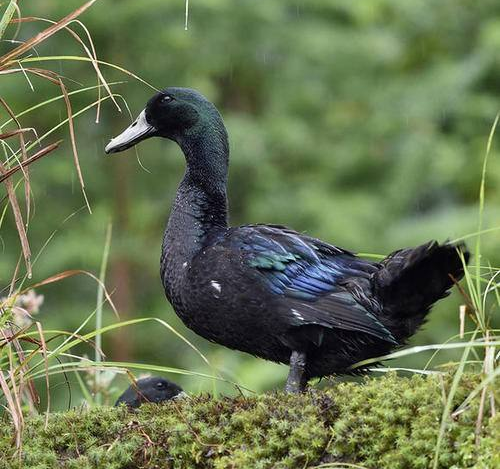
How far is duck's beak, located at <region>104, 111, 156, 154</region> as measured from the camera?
20.4 ft

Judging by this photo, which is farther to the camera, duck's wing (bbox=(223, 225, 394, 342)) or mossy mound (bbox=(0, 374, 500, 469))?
duck's wing (bbox=(223, 225, 394, 342))

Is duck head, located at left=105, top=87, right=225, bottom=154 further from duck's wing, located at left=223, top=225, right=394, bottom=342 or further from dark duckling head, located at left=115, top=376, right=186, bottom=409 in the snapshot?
dark duckling head, located at left=115, top=376, right=186, bottom=409

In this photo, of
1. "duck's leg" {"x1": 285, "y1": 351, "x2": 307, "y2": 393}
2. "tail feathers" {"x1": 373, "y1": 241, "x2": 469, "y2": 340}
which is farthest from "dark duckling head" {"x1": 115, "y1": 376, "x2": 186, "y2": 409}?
"tail feathers" {"x1": 373, "y1": 241, "x2": 469, "y2": 340}

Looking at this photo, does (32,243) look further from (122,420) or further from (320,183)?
(122,420)

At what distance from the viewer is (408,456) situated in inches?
143

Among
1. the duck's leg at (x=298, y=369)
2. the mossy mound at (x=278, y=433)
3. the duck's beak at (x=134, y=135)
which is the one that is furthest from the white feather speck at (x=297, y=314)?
the duck's beak at (x=134, y=135)

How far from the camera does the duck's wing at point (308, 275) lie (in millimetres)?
5168

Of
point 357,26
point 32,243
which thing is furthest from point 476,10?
point 32,243

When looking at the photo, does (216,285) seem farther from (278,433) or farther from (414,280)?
(278,433)

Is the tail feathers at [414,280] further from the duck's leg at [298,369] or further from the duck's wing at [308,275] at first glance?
the duck's leg at [298,369]

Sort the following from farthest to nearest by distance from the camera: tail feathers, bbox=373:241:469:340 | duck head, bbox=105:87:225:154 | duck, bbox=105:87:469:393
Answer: duck head, bbox=105:87:225:154 < duck, bbox=105:87:469:393 < tail feathers, bbox=373:241:469:340

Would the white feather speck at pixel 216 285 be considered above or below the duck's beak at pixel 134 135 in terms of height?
below

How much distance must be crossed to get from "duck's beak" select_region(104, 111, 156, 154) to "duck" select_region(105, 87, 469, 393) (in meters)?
0.78

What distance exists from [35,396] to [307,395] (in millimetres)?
1021
